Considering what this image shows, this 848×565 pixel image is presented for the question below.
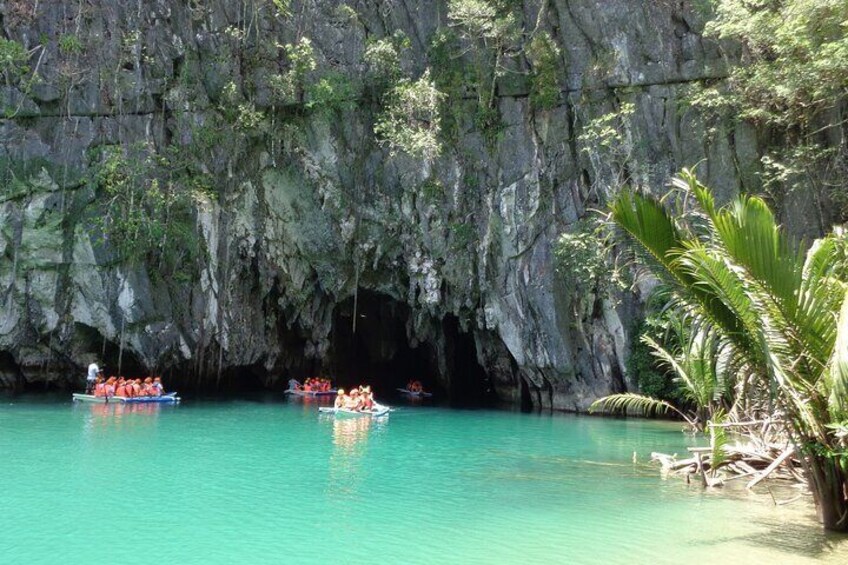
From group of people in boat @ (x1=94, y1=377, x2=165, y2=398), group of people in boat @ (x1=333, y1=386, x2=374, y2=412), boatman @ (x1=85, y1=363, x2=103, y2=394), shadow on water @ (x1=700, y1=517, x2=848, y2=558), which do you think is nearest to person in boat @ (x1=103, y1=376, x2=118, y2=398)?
group of people in boat @ (x1=94, y1=377, x2=165, y2=398)

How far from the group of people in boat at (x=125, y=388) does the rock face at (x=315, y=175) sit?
1371 mm

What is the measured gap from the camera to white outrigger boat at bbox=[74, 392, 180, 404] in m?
22.4

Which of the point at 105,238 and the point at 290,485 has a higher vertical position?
the point at 105,238

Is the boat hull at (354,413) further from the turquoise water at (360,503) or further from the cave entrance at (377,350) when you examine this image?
the cave entrance at (377,350)

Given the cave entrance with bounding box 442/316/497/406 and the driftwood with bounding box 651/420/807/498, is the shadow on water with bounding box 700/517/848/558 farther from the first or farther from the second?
the cave entrance with bounding box 442/316/497/406

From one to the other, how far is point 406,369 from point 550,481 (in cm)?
2534

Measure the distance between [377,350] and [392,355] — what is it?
0.71 m

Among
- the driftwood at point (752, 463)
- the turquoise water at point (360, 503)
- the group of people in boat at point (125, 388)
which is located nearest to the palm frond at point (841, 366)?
the turquoise water at point (360, 503)

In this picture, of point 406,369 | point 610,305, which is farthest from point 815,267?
point 406,369

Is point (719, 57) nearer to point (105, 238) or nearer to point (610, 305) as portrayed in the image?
point (610, 305)

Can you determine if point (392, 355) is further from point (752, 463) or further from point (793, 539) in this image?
point (793, 539)

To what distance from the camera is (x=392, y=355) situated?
34125 millimetres

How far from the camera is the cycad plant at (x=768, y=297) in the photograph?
6.52 metres

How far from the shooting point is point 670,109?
2236 cm
